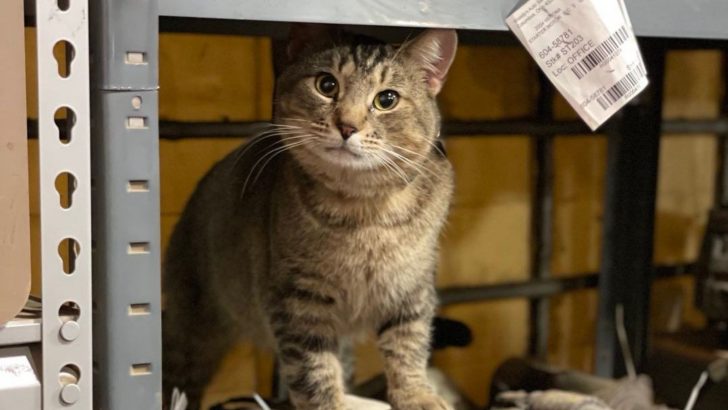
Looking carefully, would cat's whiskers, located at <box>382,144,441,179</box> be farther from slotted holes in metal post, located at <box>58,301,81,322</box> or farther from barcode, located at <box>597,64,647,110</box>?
slotted holes in metal post, located at <box>58,301,81,322</box>

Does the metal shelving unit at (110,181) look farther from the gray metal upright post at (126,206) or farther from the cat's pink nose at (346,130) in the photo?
the cat's pink nose at (346,130)

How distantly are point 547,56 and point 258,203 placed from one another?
0.47m

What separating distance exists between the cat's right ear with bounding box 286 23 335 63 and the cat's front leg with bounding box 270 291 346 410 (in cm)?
29

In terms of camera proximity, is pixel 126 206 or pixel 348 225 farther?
pixel 348 225

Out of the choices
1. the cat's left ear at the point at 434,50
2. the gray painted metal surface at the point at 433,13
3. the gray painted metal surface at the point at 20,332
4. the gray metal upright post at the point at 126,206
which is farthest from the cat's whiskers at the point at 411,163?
the gray painted metal surface at the point at 20,332

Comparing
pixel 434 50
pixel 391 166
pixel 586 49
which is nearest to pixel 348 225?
pixel 391 166

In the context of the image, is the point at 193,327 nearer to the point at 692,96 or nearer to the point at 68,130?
the point at 68,130

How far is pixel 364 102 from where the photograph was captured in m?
0.97

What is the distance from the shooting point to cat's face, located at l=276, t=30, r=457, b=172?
0.95 meters

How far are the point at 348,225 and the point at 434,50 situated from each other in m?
0.22

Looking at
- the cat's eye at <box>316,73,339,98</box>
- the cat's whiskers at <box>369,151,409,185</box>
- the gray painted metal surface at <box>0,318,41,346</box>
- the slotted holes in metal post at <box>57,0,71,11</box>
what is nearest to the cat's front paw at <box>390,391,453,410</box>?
the cat's whiskers at <box>369,151,409,185</box>

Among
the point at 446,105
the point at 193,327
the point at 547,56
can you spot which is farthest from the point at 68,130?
the point at 446,105

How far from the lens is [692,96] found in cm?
181

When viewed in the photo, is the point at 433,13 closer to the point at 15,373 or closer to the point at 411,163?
the point at 411,163
